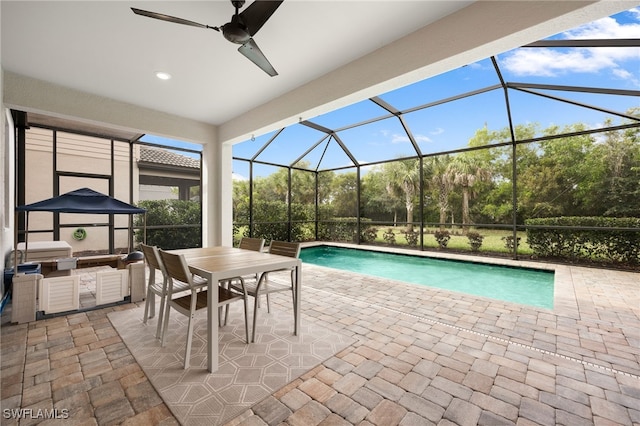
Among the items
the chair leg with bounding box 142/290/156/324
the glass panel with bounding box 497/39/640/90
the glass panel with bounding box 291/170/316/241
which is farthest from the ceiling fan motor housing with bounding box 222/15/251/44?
the glass panel with bounding box 291/170/316/241

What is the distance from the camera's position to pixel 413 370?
2.00m

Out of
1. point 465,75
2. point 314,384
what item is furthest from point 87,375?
point 465,75

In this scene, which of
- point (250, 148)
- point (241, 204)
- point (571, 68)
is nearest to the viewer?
point (571, 68)

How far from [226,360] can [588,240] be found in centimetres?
780

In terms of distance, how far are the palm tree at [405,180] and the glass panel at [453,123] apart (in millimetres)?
1542

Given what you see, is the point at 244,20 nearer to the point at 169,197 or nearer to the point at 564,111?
the point at 169,197

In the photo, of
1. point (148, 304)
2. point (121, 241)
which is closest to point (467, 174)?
point (148, 304)

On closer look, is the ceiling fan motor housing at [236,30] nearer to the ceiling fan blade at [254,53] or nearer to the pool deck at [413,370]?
the ceiling fan blade at [254,53]

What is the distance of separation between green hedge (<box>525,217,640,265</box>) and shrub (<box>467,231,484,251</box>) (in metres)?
1.13

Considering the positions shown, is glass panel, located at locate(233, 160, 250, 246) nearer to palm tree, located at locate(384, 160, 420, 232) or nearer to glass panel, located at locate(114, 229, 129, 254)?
glass panel, located at locate(114, 229, 129, 254)

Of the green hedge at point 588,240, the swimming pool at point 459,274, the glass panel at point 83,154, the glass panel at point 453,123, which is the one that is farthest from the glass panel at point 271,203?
the green hedge at point 588,240

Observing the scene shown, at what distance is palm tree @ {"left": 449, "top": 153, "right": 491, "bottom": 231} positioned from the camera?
8469 millimetres

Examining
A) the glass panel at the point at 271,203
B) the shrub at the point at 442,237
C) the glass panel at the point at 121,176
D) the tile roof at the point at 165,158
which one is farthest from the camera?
the glass panel at the point at 271,203

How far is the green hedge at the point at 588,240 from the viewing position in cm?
554
